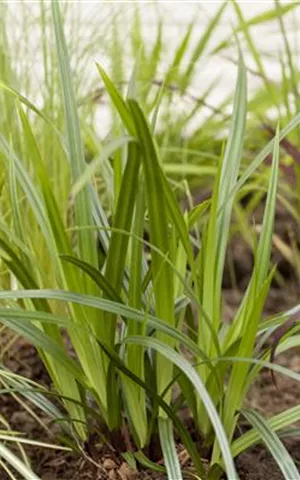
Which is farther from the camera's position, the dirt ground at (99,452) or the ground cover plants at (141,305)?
the dirt ground at (99,452)

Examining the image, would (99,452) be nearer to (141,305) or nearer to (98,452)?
(98,452)

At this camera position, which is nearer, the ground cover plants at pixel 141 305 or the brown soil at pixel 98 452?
the ground cover plants at pixel 141 305

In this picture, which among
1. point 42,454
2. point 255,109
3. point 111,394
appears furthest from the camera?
point 255,109

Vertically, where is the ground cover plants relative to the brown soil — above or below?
above

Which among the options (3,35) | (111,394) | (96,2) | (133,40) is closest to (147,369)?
(111,394)

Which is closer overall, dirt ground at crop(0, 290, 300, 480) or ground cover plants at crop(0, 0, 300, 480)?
ground cover plants at crop(0, 0, 300, 480)

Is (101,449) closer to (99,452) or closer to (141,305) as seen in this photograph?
(99,452)

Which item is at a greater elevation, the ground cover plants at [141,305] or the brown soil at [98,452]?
the ground cover plants at [141,305]

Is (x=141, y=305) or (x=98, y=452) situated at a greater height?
(x=141, y=305)

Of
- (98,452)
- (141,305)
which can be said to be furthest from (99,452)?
(141,305)

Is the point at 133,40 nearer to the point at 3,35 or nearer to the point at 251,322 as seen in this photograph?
the point at 3,35

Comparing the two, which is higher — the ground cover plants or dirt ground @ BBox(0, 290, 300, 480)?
the ground cover plants
